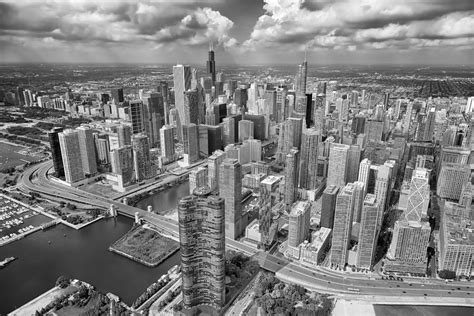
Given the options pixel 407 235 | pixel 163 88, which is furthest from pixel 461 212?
pixel 163 88

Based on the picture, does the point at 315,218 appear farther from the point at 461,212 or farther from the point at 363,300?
the point at 461,212

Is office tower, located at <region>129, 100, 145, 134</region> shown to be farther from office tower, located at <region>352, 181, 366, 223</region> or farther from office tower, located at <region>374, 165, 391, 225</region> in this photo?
office tower, located at <region>374, 165, 391, 225</region>

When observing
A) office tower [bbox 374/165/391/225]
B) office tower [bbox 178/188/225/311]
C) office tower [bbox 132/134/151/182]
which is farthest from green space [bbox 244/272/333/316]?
office tower [bbox 132/134/151/182]

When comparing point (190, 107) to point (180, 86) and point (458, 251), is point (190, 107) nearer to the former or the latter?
point (180, 86)

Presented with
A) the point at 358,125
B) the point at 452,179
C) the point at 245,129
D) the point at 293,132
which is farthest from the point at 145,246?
the point at 358,125

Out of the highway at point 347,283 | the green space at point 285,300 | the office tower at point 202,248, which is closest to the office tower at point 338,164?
the highway at point 347,283
